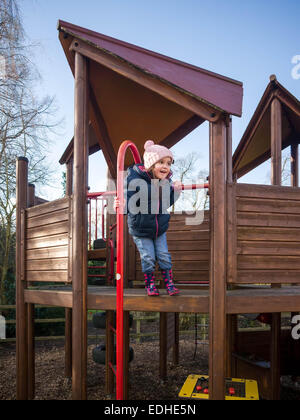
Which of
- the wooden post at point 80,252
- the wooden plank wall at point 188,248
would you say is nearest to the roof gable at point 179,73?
the wooden post at point 80,252

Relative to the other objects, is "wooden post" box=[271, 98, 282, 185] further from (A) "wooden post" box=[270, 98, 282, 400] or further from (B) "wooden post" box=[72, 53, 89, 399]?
(B) "wooden post" box=[72, 53, 89, 399]

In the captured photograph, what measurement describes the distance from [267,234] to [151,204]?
49.5 inches

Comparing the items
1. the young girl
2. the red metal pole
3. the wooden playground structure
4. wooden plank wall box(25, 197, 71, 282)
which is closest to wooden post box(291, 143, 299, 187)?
the wooden playground structure

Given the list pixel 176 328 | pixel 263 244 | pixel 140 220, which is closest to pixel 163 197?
pixel 140 220

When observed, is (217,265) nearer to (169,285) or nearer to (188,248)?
(169,285)

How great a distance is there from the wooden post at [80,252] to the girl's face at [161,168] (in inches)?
29.6

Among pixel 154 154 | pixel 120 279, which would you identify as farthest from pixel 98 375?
pixel 154 154

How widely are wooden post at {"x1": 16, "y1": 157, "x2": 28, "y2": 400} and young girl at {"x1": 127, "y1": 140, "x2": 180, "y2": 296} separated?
211cm

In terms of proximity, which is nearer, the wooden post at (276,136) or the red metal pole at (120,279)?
the red metal pole at (120,279)

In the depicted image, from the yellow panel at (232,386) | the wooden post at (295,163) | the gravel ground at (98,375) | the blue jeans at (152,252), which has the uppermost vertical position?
the wooden post at (295,163)

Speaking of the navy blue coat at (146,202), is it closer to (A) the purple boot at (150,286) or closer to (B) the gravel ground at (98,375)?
(A) the purple boot at (150,286)

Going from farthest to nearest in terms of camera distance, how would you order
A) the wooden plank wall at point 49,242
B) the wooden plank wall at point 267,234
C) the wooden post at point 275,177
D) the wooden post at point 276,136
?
the wooden post at point 276,136, the wooden post at point 275,177, the wooden plank wall at point 49,242, the wooden plank wall at point 267,234

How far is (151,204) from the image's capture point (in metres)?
3.51

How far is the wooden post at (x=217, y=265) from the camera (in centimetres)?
321
